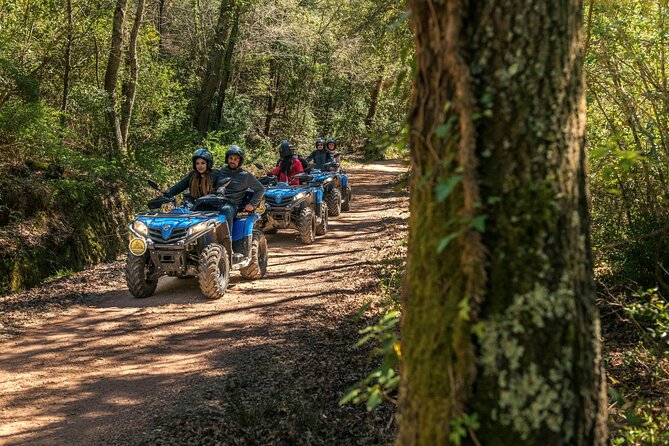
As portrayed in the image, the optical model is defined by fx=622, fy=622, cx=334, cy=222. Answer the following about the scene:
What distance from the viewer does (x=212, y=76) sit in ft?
64.8

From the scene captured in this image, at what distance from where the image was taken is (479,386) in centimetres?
184

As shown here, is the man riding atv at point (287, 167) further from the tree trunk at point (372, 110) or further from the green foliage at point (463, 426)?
the tree trunk at point (372, 110)

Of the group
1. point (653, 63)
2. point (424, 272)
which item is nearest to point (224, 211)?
point (653, 63)

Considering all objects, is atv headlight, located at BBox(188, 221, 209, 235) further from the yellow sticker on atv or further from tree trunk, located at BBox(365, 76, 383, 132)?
tree trunk, located at BBox(365, 76, 383, 132)

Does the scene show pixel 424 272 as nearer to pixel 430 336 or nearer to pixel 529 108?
pixel 430 336

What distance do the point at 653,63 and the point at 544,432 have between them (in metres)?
6.06

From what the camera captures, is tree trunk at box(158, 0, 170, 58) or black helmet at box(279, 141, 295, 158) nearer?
black helmet at box(279, 141, 295, 158)

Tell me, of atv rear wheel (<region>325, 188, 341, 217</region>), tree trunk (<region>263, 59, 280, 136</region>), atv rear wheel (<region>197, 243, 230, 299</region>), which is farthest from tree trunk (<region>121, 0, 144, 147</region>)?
tree trunk (<region>263, 59, 280, 136</region>)

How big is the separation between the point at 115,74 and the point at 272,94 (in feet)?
51.7

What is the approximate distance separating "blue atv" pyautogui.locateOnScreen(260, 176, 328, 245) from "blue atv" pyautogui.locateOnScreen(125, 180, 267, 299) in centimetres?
293

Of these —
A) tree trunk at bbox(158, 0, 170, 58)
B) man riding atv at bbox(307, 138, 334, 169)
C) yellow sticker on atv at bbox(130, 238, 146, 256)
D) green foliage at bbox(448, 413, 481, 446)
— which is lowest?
yellow sticker on atv at bbox(130, 238, 146, 256)

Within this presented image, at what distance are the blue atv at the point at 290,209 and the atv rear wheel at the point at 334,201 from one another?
10.1 feet

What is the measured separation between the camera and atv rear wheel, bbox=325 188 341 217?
16.2 metres

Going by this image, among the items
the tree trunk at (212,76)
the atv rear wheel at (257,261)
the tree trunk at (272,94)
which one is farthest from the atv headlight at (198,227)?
the tree trunk at (272,94)
